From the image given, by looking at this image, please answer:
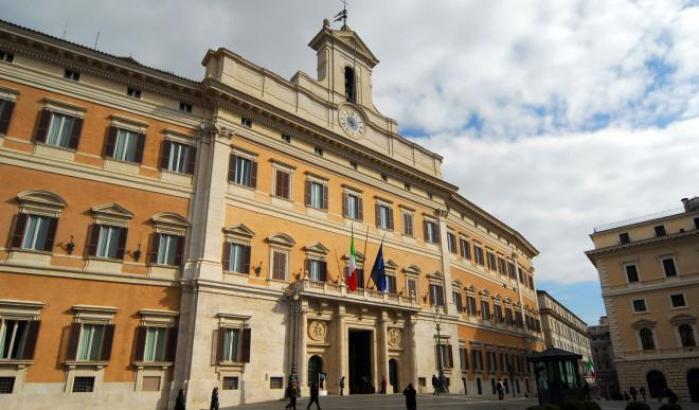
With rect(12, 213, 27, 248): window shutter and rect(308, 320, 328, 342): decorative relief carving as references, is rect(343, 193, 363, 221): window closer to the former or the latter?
rect(308, 320, 328, 342): decorative relief carving

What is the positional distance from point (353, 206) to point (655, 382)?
103 ft

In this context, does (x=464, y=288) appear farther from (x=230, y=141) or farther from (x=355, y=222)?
(x=230, y=141)

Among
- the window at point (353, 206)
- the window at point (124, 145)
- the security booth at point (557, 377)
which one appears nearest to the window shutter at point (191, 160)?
the window at point (124, 145)

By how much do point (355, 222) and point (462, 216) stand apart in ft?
48.1

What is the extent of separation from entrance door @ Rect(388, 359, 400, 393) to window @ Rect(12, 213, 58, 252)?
18.6 metres

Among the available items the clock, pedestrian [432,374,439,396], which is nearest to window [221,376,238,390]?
pedestrian [432,374,439,396]

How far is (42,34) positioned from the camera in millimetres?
20531

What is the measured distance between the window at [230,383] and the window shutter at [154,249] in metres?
6.02

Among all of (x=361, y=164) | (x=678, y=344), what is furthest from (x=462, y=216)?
(x=678, y=344)

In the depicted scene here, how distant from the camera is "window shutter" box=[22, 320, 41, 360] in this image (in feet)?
55.9

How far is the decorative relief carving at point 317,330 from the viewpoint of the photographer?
2423 centimetres

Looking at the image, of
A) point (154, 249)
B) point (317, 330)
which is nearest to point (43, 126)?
point (154, 249)

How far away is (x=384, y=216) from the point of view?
3153 cm

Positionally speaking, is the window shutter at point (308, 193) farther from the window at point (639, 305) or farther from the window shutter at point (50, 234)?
the window at point (639, 305)
